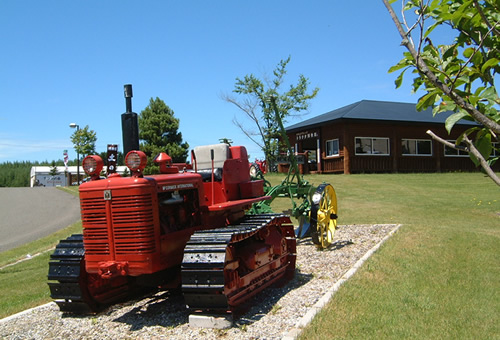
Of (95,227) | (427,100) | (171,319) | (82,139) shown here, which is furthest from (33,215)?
(427,100)

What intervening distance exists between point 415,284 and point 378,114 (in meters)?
23.1

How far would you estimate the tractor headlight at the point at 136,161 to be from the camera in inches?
215

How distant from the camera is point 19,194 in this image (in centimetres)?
3134

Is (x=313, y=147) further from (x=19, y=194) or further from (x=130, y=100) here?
(x=130, y=100)

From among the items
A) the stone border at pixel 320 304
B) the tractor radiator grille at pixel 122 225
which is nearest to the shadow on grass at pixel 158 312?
the tractor radiator grille at pixel 122 225

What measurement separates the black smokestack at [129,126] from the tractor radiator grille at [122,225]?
3.69ft

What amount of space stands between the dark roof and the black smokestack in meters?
20.5

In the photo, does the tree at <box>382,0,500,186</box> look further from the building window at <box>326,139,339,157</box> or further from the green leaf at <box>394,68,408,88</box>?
the building window at <box>326,139,339,157</box>

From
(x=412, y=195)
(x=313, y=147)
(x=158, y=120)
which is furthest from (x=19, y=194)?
(x=412, y=195)

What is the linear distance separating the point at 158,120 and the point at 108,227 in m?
29.4

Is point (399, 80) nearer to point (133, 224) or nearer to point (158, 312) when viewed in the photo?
point (133, 224)

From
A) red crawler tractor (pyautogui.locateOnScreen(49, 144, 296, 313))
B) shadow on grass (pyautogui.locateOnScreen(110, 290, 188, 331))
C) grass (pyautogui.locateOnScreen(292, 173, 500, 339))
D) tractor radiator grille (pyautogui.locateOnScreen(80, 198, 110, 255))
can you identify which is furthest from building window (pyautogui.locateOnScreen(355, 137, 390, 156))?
tractor radiator grille (pyautogui.locateOnScreen(80, 198, 110, 255))

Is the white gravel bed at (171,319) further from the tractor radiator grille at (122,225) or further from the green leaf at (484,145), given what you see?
the green leaf at (484,145)

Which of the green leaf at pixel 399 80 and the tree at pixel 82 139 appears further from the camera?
the tree at pixel 82 139
